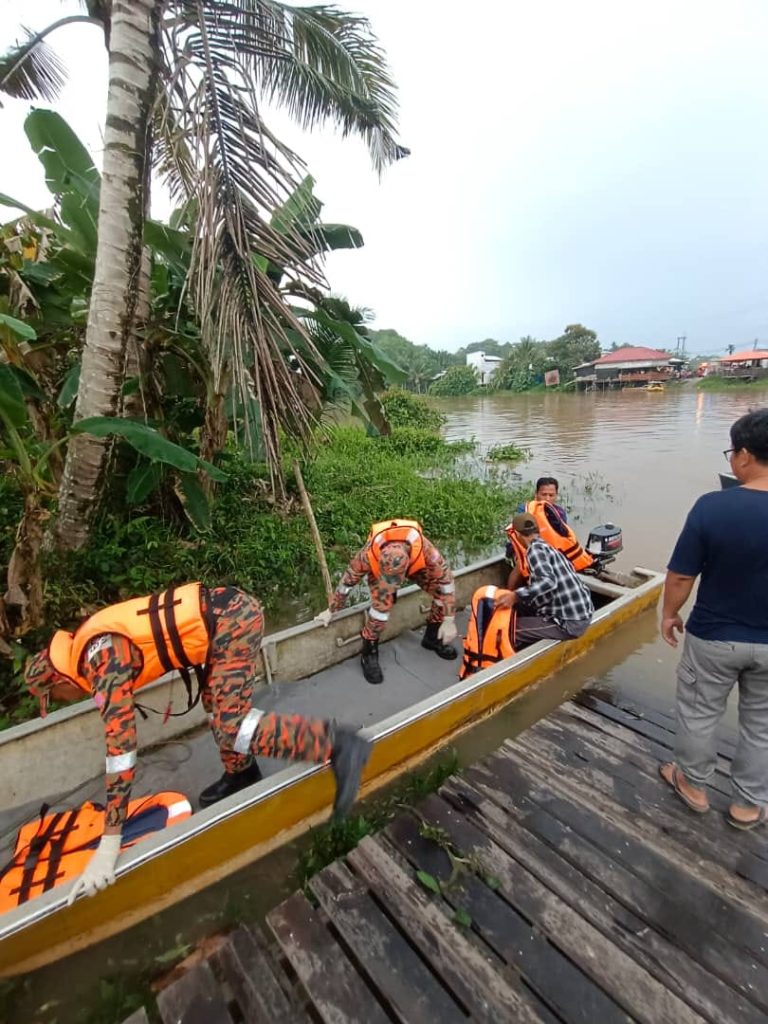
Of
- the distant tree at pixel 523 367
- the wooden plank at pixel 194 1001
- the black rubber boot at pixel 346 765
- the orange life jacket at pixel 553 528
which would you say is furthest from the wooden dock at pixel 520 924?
the distant tree at pixel 523 367

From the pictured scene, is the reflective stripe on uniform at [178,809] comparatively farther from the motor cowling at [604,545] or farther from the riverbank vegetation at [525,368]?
the riverbank vegetation at [525,368]

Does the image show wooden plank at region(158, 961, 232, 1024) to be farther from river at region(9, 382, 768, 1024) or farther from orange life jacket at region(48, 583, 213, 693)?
orange life jacket at region(48, 583, 213, 693)

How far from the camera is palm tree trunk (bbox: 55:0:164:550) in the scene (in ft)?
9.46

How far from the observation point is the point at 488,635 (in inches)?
124

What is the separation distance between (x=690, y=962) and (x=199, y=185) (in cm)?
406

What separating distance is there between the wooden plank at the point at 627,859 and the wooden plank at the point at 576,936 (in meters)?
0.19

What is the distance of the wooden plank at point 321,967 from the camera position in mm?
1575

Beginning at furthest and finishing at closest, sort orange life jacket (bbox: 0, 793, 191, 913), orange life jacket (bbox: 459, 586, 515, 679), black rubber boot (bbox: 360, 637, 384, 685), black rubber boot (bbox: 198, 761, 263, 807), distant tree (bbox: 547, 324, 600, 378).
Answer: distant tree (bbox: 547, 324, 600, 378) → black rubber boot (bbox: 360, 637, 384, 685) → orange life jacket (bbox: 459, 586, 515, 679) → black rubber boot (bbox: 198, 761, 263, 807) → orange life jacket (bbox: 0, 793, 191, 913)

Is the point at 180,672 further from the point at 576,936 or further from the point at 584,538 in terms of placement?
the point at 584,538

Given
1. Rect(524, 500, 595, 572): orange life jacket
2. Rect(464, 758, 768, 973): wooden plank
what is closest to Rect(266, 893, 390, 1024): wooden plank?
Rect(464, 758, 768, 973): wooden plank

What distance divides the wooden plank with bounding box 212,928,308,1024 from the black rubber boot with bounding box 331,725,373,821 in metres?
0.55

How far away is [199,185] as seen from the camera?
2.60m

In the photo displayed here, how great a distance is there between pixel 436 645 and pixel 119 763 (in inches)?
95.3

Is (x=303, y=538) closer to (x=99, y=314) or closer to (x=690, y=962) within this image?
(x=99, y=314)
